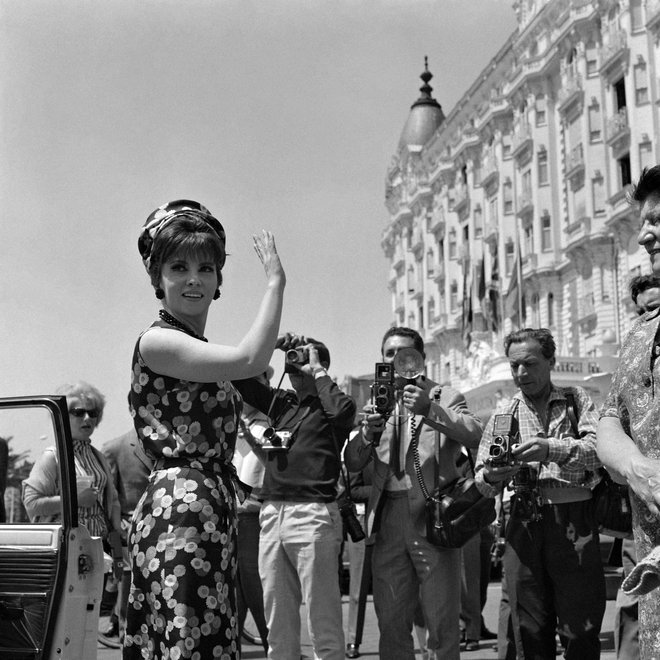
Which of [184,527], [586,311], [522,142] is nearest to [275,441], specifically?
[184,527]

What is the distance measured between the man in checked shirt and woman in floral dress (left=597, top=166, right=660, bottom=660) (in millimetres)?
2374

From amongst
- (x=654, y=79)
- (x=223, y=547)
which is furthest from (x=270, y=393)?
(x=654, y=79)

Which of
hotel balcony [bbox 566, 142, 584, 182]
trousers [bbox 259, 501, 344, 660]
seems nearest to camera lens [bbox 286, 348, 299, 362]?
trousers [bbox 259, 501, 344, 660]

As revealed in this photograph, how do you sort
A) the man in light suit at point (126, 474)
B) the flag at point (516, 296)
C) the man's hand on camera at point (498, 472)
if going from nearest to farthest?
the man's hand on camera at point (498, 472)
the man in light suit at point (126, 474)
the flag at point (516, 296)

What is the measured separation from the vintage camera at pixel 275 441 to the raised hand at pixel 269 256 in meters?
2.83

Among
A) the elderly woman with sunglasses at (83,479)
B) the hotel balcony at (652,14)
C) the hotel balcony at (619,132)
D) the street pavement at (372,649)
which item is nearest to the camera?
the elderly woman with sunglasses at (83,479)

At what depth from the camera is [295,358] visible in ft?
20.2

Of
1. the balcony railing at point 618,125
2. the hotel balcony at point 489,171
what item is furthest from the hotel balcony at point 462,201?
the balcony railing at point 618,125

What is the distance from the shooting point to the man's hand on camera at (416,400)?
18.4 feet

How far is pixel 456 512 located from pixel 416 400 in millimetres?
638

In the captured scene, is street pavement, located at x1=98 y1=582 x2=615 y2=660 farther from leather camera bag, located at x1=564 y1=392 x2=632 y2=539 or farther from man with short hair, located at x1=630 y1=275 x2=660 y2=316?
man with short hair, located at x1=630 y1=275 x2=660 y2=316

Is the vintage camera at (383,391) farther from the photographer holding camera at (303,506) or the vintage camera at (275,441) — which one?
the vintage camera at (275,441)

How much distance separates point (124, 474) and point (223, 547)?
5.77m

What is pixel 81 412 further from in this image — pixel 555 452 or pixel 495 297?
pixel 495 297
